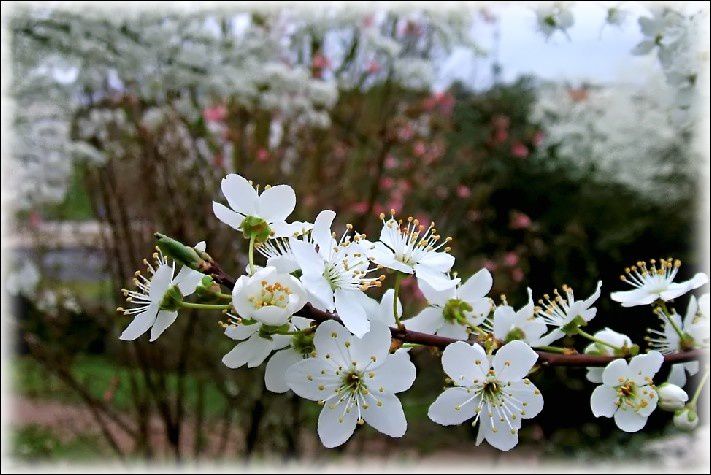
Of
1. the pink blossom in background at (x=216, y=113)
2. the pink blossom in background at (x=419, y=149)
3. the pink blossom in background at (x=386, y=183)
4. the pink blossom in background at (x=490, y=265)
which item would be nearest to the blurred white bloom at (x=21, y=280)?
the pink blossom in background at (x=216, y=113)

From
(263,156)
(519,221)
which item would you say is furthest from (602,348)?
(519,221)

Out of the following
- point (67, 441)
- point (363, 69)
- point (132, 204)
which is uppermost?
point (363, 69)

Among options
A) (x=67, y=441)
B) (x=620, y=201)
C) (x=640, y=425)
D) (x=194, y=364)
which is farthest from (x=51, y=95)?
(x=620, y=201)

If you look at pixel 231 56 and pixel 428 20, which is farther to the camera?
pixel 428 20

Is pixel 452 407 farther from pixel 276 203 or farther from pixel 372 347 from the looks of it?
pixel 276 203

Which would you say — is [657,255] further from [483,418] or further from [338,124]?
[483,418]

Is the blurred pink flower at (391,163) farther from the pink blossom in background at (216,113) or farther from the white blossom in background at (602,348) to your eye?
the white blossom in background at (602,348)
